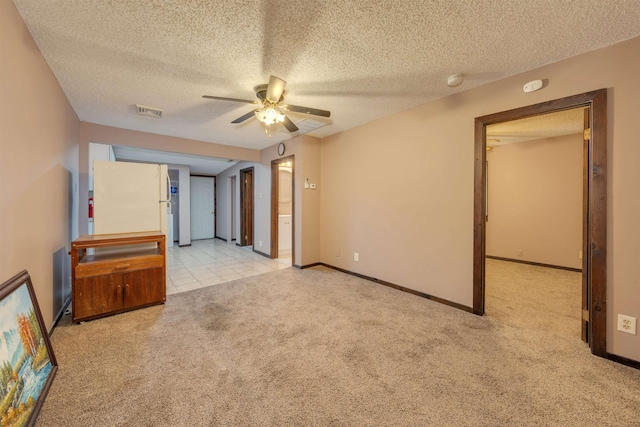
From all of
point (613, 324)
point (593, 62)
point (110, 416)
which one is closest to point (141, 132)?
point (110, 416)

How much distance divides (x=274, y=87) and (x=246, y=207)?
4.93 metres

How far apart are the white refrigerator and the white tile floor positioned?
101cm

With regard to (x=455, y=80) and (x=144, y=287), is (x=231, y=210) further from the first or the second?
(x=455, y=80)

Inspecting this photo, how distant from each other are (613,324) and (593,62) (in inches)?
82.8

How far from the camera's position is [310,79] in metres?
2.45

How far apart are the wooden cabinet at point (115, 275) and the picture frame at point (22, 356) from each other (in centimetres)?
85

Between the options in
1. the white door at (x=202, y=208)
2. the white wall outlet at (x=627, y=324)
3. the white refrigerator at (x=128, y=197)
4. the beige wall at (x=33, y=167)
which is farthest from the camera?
the white door at (x=202, y=208)

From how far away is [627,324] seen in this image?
186cm

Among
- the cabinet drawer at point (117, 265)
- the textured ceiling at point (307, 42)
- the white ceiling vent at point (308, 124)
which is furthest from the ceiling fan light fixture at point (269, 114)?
the cabinet drawer at point (117, 265)

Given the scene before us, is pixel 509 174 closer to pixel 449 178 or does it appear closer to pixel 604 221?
pixel 449 178

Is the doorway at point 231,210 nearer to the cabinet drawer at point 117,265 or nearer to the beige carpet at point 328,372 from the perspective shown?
the cabinet drawer at point 117,265

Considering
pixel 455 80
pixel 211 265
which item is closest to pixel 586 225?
pixel 455 80

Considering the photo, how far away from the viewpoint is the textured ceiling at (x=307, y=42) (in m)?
1.58

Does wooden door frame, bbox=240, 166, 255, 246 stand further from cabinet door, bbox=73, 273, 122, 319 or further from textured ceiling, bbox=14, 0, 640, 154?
cabinet door, bbox=73, 273, 122, 319
